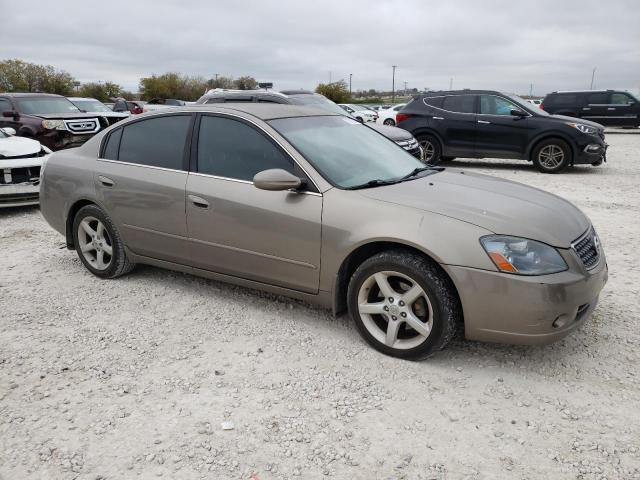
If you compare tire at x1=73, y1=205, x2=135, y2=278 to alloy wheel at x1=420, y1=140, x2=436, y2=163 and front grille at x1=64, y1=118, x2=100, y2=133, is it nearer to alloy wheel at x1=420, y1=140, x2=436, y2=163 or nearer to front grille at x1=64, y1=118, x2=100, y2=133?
front grille at x1=64, y1=118, x2=100, y2=133

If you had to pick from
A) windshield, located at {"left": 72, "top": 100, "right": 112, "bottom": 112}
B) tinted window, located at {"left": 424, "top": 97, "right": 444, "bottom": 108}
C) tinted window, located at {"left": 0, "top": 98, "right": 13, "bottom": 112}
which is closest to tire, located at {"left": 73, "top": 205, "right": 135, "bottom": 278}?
tinted window, located at {"left": 0, "top": 98, "right": 13, "bottom": 112}

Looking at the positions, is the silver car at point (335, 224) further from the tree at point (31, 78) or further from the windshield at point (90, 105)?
the tree at point (31, 78)

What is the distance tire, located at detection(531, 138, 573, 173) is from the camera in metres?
10.9

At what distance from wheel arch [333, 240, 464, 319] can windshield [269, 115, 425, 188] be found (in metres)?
0.47

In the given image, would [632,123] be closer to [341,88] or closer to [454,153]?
[454,153]

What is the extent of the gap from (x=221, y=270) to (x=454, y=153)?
9.10 meters

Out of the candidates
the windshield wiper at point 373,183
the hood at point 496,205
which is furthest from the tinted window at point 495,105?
the windshield wiper at point 373,183

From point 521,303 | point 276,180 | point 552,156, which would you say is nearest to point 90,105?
point 552,156

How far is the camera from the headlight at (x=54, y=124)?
10.4 m

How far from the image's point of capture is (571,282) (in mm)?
2992

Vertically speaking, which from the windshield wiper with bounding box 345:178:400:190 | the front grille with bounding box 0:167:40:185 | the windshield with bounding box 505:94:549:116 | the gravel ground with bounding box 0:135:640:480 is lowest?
the gravel ground with bounding box 0:135:640:480

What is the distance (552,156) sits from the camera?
36.1 feet

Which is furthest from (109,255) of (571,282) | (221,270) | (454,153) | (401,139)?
(454,153)

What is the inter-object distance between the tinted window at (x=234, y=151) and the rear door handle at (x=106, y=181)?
93cm
